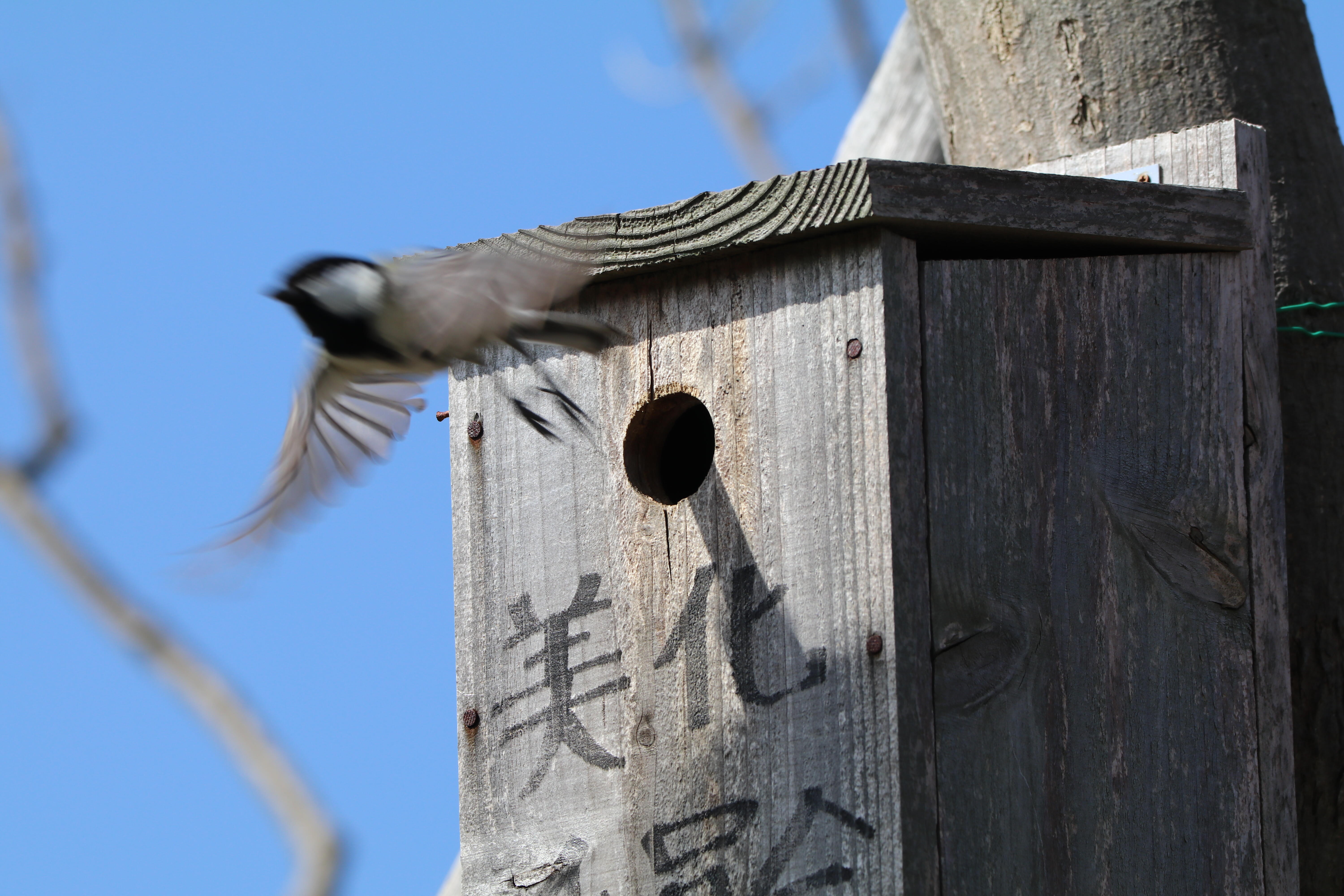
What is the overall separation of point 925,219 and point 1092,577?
45 centimetres

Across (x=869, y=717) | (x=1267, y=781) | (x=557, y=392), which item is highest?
(x=557, y=392)

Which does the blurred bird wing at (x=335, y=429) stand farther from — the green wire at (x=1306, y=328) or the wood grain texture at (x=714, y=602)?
the green wire at (x=1306, y=328)

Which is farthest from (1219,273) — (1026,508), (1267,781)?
(1267,781)

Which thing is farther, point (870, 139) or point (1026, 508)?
point (870, 139)

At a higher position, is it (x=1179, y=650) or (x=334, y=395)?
(x=334, y=395)

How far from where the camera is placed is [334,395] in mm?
2131

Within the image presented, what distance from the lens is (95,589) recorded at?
9.25 feet

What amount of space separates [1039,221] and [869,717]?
0.59 metres

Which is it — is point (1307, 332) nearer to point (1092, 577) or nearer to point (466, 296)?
point (1092, 577)

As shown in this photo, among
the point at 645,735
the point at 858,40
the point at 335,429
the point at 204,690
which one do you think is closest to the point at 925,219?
the point at 645,735

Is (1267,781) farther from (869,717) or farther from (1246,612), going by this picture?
(869,717)

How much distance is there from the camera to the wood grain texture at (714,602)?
160 centimetres

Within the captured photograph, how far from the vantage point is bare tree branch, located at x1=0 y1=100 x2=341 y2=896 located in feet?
8.49

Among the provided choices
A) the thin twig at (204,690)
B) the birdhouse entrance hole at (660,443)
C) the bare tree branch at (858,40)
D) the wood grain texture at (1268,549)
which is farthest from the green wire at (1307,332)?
the bare tree branch at (858,40)
